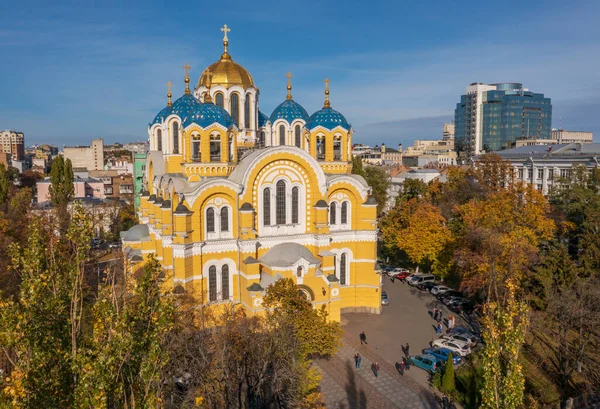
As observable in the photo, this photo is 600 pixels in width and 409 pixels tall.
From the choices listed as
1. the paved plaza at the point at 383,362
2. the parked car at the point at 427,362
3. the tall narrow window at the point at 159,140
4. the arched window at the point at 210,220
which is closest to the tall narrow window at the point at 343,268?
the paved plaza at the point at 383,362

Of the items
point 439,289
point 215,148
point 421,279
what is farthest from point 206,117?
point 421,279

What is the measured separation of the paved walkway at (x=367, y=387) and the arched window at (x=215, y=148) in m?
11.1

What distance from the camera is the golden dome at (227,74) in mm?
28688

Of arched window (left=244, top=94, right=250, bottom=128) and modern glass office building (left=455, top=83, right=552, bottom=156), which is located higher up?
modern glass office building (left=455, top=83, right=552, bottom=156)

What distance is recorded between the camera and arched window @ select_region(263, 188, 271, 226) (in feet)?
79.2

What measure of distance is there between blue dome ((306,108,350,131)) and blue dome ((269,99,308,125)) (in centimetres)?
191

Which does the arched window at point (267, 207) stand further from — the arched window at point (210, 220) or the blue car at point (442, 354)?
the blue car at point (442, 354)

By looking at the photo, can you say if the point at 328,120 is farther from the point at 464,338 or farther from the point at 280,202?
the point at 464,338

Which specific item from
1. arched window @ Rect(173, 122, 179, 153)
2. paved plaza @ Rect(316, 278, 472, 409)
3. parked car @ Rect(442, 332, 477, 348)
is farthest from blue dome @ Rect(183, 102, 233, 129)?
parked car @ Rect(442, 332, 477, 348)

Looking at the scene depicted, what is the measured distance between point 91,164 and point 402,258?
79634 mm

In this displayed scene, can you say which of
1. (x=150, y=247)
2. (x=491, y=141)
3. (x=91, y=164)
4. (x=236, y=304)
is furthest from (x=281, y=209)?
(x=491, y=141)

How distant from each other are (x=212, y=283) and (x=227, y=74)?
12.4 meters

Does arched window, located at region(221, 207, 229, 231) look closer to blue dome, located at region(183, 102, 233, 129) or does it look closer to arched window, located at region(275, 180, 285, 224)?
arched window, located at region(275, 180, 285, 224)

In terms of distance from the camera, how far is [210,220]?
922 inches
